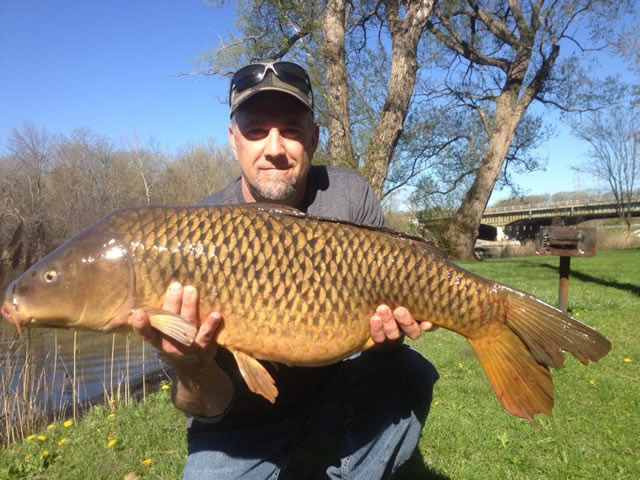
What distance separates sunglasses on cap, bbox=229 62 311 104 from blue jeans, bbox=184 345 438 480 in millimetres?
1117

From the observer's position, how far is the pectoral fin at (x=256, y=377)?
1424 millimetres

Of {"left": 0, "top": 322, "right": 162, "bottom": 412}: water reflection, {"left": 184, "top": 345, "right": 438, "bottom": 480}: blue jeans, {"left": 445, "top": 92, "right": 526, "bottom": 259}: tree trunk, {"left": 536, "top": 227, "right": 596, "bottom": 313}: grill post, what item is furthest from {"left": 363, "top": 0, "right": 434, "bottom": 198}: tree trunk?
{"left": 445, "top": 92, "right": 526, "bottom": 259}: tree trunk

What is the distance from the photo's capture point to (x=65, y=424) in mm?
3266

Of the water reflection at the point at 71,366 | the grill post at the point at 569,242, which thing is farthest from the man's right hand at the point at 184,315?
the grill post at the point at 569,242

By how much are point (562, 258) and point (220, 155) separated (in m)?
25.1

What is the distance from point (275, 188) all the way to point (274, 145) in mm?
165

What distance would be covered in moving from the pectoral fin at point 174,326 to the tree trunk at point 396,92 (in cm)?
510

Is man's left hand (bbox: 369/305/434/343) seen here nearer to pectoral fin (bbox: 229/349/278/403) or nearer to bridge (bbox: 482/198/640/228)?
pectoral fin (bbox: 229/349/278/403)

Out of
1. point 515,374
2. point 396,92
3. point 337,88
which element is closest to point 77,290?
point 515,374

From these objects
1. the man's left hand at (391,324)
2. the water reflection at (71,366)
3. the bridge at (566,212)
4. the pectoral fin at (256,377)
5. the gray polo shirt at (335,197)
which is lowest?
→ the water reflection at (71,366)

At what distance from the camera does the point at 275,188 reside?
1.92m

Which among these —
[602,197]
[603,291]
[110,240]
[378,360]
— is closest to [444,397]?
[378,360]

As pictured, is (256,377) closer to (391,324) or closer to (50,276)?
(391,324)

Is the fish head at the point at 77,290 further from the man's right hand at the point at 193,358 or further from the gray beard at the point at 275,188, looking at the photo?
the gray beard at the point at 275,188
